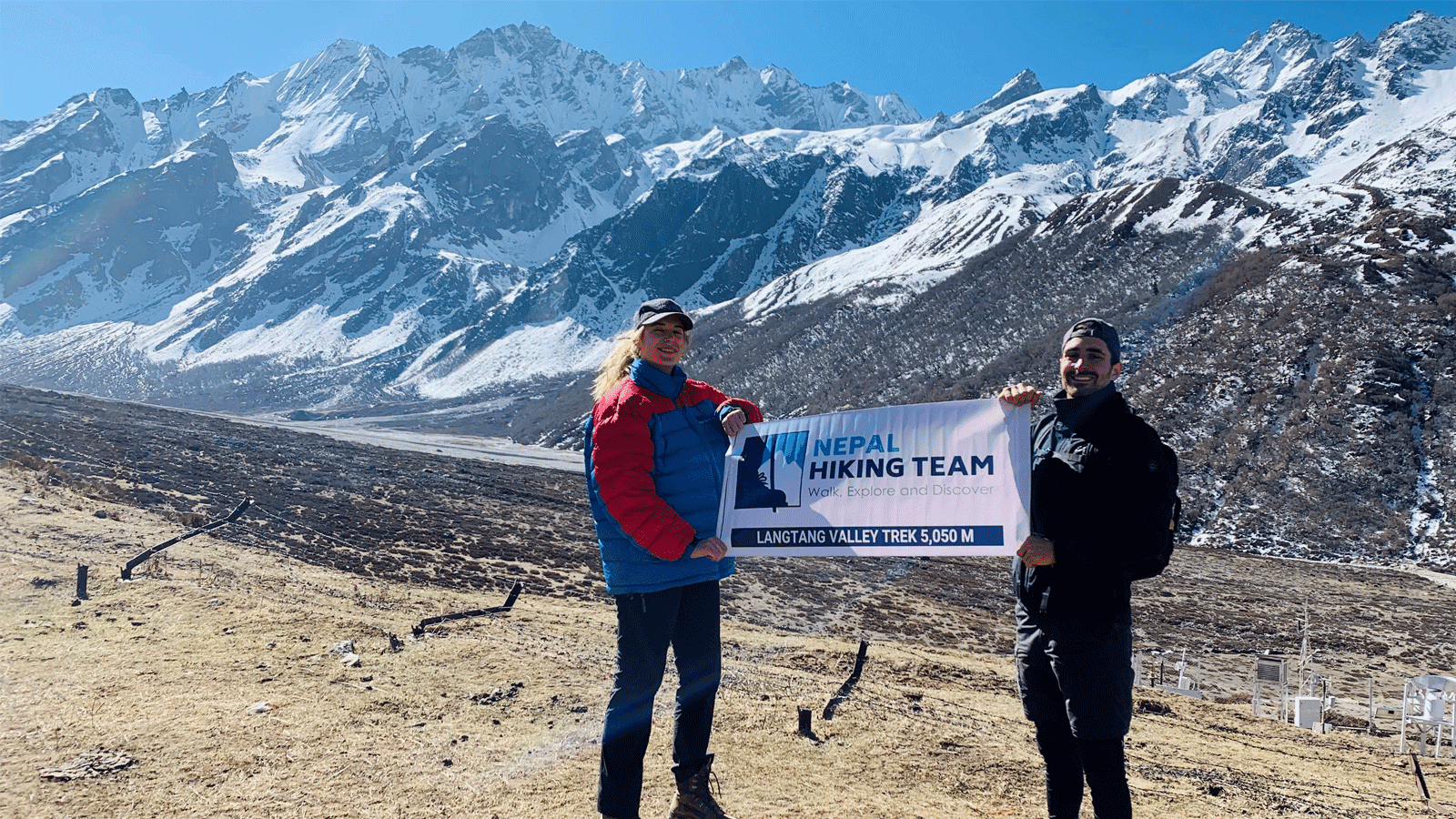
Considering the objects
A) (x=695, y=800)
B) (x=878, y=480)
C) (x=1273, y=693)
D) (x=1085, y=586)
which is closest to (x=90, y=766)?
(x=695, y=800)

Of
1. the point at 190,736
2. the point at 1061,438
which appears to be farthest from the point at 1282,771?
the point at 190,736

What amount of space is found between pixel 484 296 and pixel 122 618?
19818 centimetres

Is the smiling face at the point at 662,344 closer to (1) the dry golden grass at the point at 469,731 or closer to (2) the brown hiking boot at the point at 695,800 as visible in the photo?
(2) the brown hiking boot at the point at 695,800

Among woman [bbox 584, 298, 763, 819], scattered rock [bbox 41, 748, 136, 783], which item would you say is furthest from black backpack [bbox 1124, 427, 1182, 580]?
scattered rock [bbox 41, 748, 136, 783]

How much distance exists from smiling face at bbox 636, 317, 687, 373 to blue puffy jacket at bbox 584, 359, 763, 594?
5 cm

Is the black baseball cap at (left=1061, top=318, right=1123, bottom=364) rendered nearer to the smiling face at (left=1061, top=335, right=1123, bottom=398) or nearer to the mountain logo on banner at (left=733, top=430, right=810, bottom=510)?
the smiling face at (left=1061, top=335, right=1123, bottom=398)

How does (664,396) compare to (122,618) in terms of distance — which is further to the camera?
(122,618)

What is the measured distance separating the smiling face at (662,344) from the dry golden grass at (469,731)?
2492 millimetres

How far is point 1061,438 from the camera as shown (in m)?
3.58

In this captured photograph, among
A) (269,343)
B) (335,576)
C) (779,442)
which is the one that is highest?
Result: (269,343)

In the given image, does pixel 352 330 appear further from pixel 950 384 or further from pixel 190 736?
pixel 190 736

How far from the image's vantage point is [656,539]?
3.62 metres

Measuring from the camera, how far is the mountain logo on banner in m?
4.16

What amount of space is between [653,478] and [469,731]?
2887 millimetres
